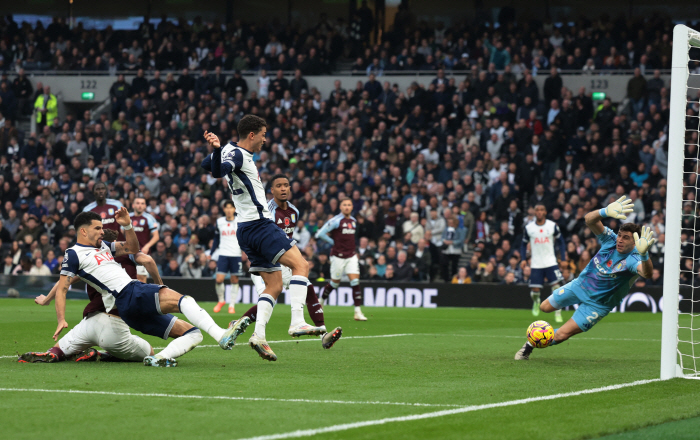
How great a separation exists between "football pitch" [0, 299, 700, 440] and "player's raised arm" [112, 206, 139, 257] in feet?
4.47

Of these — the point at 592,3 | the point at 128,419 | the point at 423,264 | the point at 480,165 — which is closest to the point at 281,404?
the point at 128,419

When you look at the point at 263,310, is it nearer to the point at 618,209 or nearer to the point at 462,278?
the point at 618,209

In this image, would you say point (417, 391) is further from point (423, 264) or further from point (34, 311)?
point (423, 264)

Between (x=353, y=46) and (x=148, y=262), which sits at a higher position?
(x=353, y=46)

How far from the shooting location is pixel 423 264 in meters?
24.0

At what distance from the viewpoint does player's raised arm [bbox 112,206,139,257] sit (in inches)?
360

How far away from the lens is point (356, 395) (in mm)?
6922

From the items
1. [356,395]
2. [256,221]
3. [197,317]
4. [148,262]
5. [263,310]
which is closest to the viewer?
[356,395]

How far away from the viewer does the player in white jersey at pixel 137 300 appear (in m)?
8.49

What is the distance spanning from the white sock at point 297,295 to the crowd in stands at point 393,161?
13.6 metres

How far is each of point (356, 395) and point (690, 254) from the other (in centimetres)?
1806

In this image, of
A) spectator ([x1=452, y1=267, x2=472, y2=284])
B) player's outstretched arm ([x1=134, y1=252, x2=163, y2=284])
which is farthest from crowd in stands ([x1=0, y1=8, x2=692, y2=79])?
player's outstretched arm ([x1=134, y1=252, x2=163, y2=284])

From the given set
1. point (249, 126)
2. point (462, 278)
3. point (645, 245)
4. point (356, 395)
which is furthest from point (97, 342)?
point (462, 278)

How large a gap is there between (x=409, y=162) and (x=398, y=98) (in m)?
2.42
